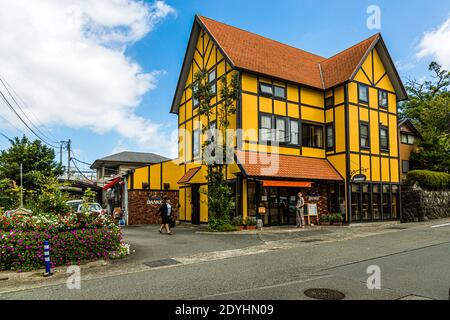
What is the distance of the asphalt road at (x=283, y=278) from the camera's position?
6.64 m

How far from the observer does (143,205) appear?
78.0 feet

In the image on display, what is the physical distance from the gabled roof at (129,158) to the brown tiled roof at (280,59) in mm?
21166

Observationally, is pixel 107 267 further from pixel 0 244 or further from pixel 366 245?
pixel 366 245

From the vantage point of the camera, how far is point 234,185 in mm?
18688

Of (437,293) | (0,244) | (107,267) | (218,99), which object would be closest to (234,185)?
(218,99)

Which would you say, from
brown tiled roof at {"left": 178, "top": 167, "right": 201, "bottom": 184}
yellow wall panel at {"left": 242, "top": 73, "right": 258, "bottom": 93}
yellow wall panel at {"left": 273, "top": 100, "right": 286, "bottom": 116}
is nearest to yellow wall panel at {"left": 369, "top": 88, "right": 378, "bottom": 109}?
yellow wall panel at {"left": 273, "top": 100, "right": 286, "bottom": 116}

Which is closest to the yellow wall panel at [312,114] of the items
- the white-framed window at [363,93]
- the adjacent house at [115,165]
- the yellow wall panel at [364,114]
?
the yellow wall panel at [364,114]

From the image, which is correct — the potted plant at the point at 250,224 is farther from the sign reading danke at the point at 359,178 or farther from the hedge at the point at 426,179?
the hedge at the point at 426,179

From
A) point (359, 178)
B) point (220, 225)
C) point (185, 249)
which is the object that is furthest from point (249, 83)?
point (185, 249)

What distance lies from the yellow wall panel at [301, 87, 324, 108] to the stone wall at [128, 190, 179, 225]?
11.1m

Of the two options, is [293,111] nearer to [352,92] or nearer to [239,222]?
[352,92]

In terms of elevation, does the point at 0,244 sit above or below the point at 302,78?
below

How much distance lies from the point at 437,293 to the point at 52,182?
11.9 metres

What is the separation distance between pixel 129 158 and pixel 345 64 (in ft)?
87.1
